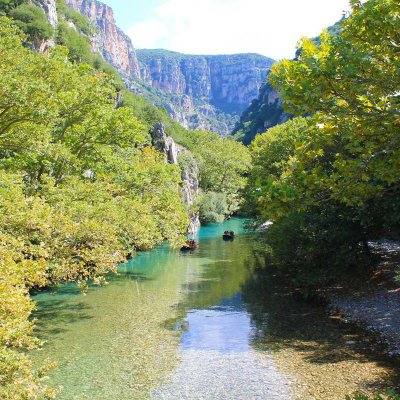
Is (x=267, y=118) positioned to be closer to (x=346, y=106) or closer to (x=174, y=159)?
(x=174, y=159)

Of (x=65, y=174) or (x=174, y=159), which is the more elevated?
(x=174, y=159)

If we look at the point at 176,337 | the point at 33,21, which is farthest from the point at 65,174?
the point at 33,21

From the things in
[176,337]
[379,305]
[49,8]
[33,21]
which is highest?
[49,8]

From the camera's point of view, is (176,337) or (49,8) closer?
(176,337)

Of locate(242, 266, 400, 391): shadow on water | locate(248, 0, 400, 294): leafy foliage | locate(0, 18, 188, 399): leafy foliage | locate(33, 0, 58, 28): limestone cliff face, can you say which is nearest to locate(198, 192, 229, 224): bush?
locate(33, 0, 58, 28): limestone cliff face

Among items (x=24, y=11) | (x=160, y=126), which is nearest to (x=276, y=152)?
(x=160, y=126)

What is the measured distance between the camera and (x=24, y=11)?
2179 inches

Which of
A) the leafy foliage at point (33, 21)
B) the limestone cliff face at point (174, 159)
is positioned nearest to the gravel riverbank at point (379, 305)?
the limestone cliff face at point (174, 159)

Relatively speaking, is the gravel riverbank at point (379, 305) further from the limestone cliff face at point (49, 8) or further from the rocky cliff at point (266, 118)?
the rocky cliff at point (266, 118)

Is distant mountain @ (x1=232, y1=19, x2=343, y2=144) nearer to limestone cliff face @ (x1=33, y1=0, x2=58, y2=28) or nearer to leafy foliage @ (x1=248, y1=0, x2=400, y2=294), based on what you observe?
limestone cliff face @ (x1=33, y1=0, x2=58, y2=28)

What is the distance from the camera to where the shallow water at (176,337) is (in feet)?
41.8

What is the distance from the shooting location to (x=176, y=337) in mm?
17156

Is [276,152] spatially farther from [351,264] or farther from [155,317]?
[155,317]

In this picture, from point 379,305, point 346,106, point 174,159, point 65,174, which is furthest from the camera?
point 174,159
